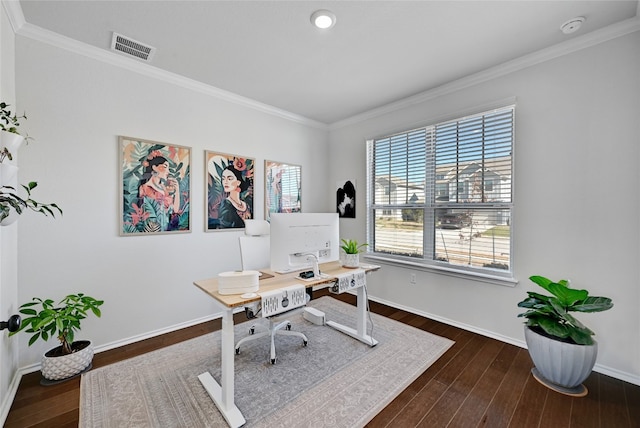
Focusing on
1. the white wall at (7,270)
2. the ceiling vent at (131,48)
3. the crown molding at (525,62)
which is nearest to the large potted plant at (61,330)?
the white wall at (7,270)

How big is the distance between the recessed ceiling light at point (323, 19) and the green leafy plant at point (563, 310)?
2.56m

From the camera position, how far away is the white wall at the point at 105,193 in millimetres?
2100

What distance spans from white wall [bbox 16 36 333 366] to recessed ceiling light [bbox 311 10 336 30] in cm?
164

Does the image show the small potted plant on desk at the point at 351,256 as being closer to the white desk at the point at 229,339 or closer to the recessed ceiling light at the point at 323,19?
the white desk at the point at 229,339

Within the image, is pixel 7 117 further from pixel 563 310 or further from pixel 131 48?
pixel 563 310

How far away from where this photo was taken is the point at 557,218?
7.53 feet

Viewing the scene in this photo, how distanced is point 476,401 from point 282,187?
120 inches

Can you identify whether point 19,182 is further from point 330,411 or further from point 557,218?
point 557,218

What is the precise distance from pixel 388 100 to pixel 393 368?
3011 millimetres

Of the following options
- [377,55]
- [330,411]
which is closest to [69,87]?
[377,55]

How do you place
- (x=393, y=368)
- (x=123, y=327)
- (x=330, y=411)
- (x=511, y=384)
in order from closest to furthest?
(x=330, y=411)
(x=511, y=384)
(x=393, y=368)
(x=123, y=327)

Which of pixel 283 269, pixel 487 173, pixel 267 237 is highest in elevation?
pixel 487 173

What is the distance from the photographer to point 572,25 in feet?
6.54

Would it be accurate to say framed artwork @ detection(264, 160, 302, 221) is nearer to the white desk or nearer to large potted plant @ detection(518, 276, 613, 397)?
the white desk
